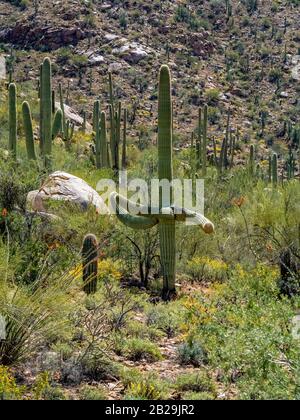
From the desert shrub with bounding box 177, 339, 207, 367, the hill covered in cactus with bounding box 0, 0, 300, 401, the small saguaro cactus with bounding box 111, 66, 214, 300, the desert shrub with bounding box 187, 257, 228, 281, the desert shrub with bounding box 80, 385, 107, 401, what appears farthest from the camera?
the desert shrub with bounding box 187, 257, 228, 281

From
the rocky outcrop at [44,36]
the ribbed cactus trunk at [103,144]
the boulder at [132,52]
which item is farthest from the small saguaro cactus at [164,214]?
the rocky outcrop at [44,36]

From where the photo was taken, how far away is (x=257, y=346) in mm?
6031

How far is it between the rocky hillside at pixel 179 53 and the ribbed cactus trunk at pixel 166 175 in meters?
25.8

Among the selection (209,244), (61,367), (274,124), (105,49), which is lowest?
(274,124)

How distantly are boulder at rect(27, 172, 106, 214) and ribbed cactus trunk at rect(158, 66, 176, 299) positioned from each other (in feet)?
8.04

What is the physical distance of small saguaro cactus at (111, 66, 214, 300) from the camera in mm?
11188

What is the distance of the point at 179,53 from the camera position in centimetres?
4722

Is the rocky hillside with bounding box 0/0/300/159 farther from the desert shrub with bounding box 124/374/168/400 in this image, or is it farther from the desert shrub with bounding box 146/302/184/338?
the desert shrub with bounding box 124/374/168/400

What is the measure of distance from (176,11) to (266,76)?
9.91m

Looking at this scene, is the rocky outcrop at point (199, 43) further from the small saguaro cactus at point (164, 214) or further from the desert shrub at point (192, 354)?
the desert shrub at point (192, 354)

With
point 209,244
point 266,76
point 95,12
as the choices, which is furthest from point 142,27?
point 209,244

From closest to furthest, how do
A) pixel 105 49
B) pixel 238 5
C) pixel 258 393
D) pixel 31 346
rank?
1. pixel 258 393
2. pixel 31 346
3. pixel 105 49
4. pixel 238 5

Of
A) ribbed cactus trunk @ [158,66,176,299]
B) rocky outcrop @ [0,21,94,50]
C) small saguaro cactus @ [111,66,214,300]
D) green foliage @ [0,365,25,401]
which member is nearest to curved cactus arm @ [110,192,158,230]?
small saguaro cactus @ [111,66,214,300]

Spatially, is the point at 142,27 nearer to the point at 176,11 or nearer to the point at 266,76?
the point at 176,11
